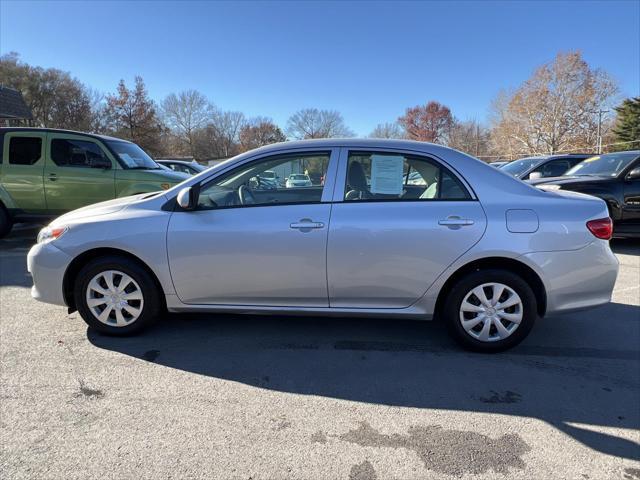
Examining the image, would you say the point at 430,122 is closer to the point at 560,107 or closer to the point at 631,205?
the point at 560,107

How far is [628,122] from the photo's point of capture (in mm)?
55156

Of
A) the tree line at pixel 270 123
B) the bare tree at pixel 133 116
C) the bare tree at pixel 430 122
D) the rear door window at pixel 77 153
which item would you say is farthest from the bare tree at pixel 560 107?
the rear door window at pixel 77 153

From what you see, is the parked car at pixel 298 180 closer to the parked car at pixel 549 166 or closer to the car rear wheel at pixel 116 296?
the car rear wheel at pixel 116 296

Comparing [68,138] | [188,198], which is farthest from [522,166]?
[68,138]

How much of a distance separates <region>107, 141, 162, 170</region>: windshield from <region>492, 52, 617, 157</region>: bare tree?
204 ft

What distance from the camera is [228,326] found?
387 cm

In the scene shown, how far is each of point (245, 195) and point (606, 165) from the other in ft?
24.4

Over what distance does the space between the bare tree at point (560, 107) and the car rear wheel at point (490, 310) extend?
2531 inches

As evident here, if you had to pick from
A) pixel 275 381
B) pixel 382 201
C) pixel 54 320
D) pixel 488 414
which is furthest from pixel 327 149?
pixel 54 320

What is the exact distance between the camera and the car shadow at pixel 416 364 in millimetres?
2684

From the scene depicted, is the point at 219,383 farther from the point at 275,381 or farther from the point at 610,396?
the point at 610,396

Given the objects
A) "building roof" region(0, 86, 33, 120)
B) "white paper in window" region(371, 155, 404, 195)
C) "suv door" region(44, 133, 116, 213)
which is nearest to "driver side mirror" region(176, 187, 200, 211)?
"white paper in window" region(371, 155, 404, 195)

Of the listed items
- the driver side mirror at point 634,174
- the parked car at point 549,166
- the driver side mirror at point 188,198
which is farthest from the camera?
the parked car at point 549,166

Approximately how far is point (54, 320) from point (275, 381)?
240 cm
